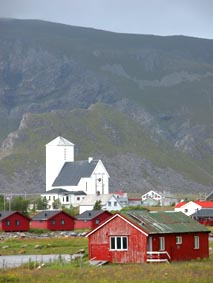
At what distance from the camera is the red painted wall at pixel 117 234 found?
5825 cm

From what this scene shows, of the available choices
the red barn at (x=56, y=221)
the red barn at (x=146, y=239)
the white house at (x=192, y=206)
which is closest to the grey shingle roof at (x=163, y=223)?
the red barn at (x=146, y=239)

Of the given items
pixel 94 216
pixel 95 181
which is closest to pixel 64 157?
pixel 95 181

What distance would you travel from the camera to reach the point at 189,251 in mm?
60312

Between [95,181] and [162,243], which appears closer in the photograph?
[162,243]

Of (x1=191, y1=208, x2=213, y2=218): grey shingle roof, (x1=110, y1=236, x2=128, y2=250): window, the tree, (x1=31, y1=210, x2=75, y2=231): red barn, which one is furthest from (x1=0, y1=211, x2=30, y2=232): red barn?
(x1=110, y1=236, x2=128, y2=250): window

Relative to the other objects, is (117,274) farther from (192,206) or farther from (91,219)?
(192,206)

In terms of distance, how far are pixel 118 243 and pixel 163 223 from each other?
2921mm

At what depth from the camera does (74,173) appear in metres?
170

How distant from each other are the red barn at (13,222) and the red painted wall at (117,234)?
4778cm

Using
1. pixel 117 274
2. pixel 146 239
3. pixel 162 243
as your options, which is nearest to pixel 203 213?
pixel 162 243

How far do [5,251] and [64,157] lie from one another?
332ft

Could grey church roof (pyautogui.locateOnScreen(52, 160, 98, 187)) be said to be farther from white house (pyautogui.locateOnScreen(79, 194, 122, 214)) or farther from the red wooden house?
the red wooden house

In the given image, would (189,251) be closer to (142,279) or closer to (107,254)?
(107,254)

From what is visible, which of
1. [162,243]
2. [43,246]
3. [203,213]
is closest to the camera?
[162,243]
